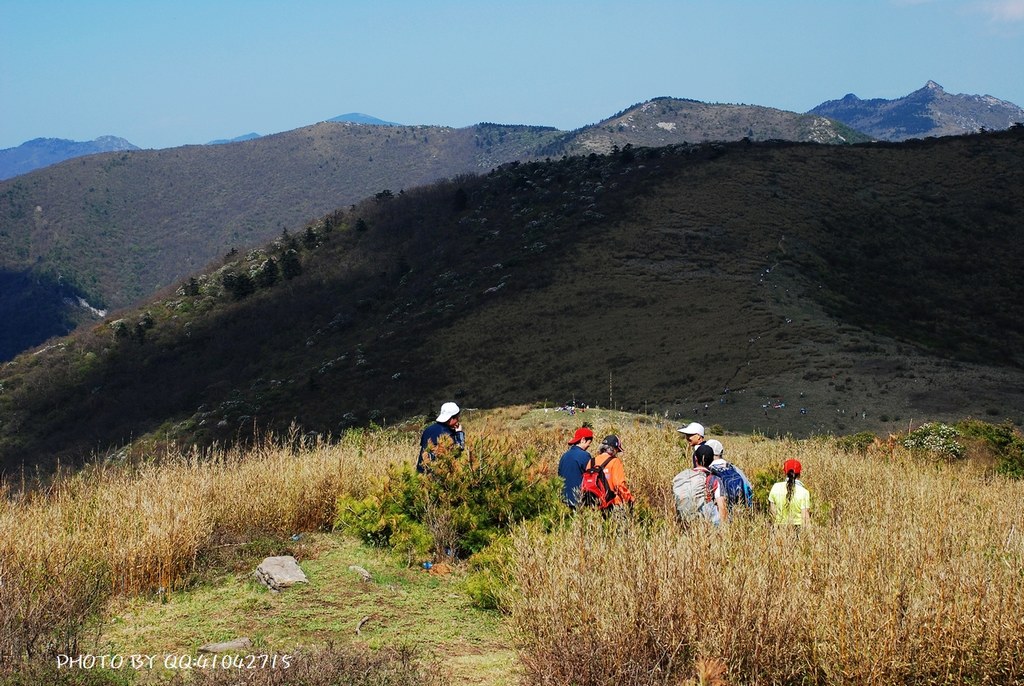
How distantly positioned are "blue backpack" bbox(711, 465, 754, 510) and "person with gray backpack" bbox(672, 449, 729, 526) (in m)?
0.15

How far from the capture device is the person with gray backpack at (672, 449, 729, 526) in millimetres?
5821

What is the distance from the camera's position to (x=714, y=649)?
3.56 metres

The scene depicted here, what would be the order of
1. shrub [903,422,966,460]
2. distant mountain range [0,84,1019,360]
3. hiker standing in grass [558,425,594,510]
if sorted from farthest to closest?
distant mountain range [0,84,1019,360] < shrub [903,422,966,460] < hiker standing in grass [558,425,594,510]

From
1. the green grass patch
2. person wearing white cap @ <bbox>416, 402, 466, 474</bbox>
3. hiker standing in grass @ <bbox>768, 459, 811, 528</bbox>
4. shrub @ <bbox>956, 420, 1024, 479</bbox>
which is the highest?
person wearing white cap @ <bbox>416, 402, 466, 474</bbox>

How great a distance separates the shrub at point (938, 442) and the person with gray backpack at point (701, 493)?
310 inches

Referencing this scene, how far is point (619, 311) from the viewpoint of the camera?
36469 mm

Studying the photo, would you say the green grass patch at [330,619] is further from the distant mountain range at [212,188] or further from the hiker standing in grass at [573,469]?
the distant mountain range at [212,188]

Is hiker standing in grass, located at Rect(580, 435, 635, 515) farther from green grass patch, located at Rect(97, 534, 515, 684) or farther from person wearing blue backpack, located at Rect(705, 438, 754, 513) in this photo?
green grass patch, located at Rect(97, 534, 515, 684)

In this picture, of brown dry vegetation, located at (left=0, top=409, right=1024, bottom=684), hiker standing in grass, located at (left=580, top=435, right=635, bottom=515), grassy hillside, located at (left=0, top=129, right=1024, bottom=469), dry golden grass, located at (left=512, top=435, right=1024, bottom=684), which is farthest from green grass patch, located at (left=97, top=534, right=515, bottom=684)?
grassy hillside, located at (left=0, top=129, right=1024, bottom=469)

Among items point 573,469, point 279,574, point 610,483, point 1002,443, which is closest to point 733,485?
point 610,483

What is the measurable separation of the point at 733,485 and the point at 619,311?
30487mm

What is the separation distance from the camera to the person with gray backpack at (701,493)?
19.1ft

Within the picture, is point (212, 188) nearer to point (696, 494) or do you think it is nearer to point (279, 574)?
point (279, 574)

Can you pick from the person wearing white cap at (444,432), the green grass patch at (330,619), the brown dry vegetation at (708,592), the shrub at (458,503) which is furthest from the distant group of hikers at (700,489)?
the person wearing white cap at (444,432)
